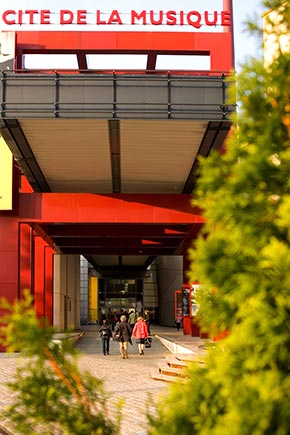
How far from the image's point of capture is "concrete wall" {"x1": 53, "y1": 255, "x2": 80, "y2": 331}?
1614 inches

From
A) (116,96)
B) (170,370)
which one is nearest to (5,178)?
(116,96)

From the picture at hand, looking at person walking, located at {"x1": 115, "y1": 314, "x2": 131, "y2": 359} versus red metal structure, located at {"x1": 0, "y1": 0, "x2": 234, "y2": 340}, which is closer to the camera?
red metal structure, located at {"x1": 0, "y1": 0, "x2": 234, "y2": 340}

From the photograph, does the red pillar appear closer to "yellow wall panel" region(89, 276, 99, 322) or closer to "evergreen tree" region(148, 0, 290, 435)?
"evergreen tree" region(148, 0, 290, 435)

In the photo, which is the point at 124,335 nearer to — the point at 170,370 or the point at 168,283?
the point at 170,370

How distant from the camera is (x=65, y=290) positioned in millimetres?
46031

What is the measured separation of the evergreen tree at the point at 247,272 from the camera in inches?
117

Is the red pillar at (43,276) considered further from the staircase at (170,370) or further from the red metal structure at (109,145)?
the staircase at (170,370)

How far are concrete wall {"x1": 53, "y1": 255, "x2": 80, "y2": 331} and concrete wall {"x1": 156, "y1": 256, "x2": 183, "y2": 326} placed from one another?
1084cm

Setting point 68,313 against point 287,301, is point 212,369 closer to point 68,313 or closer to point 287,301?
point 287,301

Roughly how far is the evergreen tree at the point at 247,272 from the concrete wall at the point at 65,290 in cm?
3018

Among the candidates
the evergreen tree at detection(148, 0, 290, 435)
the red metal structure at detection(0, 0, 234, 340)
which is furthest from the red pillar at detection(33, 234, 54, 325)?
the evergreen tree at detection(148, 0, 290, 435)

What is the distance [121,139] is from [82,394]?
65.8 ft

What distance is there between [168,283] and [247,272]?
215 feet

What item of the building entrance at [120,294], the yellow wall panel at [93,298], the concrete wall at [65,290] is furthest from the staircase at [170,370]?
the yellow wall panel at [93,298]
